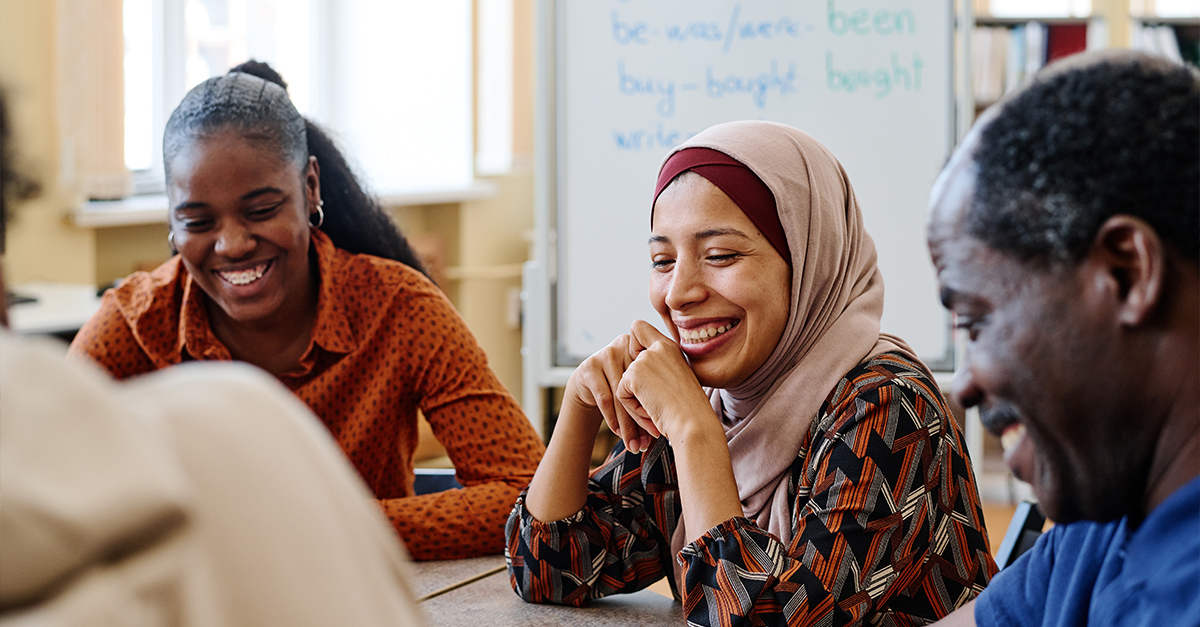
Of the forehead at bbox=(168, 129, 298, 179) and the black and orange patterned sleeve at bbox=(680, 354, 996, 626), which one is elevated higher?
the forehead at bbox=(168, 129, 298, 179)

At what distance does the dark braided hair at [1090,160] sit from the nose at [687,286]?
59 centimetres

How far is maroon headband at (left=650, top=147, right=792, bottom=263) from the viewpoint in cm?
131

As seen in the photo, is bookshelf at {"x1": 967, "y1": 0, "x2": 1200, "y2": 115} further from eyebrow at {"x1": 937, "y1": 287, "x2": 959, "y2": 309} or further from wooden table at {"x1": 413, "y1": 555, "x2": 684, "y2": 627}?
eyebrow at {"x1": 937, "y1": 287, "x2": 959, "y2": 309}

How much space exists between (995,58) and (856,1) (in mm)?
2450

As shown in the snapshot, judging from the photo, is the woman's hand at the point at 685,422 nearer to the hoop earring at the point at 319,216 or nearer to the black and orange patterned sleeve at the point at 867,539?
the black and orange patterned sleeve at the point at 867,539

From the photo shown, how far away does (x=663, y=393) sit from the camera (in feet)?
4.22

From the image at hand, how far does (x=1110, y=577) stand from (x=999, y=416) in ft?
0.48

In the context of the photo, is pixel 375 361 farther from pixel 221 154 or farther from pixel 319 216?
pixel 221 154

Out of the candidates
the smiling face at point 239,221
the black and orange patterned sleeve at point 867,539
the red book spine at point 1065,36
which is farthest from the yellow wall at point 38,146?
the red book spine at point 1065,36

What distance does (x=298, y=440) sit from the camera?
378mm

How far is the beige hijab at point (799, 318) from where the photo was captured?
4.19 ft

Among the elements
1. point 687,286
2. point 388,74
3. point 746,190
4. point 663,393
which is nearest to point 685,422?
point 663,393

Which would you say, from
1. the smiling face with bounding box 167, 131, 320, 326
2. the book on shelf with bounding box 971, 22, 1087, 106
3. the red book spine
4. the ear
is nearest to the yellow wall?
the smiling face with bounding box 167, 131, 320, 326

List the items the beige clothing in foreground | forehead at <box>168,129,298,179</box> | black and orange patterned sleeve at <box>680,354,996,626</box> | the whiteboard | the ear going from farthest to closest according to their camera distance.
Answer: the whiteboard
forehead at <box>168,129,298,179</box>
black and orange patterned sleeve at <box>680,354,996,626</box>
the ear
the beige clothing in foreground
